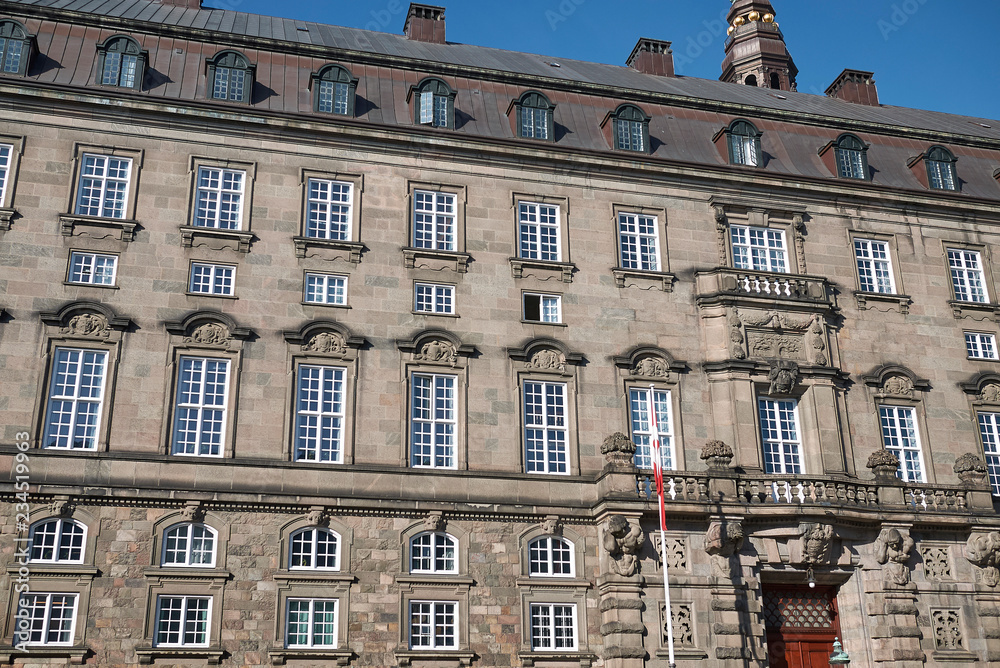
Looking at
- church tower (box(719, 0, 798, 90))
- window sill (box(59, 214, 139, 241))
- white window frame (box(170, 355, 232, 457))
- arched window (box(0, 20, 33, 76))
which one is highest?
church tower (box(719, 0, 798, 90))

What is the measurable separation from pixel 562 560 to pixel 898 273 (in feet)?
52.5

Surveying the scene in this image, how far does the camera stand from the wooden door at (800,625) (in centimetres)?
2984

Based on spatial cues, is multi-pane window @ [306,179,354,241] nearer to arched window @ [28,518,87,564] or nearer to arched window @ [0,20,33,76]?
arched window @ [0,20,33,76]

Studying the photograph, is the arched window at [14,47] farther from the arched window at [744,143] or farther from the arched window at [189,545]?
the arched window at [744,143]

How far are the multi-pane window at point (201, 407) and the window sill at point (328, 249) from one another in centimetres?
408

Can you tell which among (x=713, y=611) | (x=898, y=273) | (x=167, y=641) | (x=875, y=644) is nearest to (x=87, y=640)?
(x=167, y=641)

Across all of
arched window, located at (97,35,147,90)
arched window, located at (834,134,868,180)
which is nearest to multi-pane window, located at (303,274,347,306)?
arched window, located at (97,35,147,90)

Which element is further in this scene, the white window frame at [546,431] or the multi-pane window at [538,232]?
the multi-pane window at [538,232]

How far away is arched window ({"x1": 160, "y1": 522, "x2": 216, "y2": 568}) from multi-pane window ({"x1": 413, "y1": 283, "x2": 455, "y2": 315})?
8.75 meters

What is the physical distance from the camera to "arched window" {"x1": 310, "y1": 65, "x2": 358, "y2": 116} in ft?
108

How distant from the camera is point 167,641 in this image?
1016 inches

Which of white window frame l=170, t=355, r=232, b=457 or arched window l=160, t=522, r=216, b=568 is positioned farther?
white window frame l=170, t=355, r=232, b=457

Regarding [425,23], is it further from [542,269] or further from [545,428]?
[545,428]

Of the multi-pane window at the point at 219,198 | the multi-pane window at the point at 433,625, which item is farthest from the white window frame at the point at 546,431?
the multi-pane window at the point at 219,198
